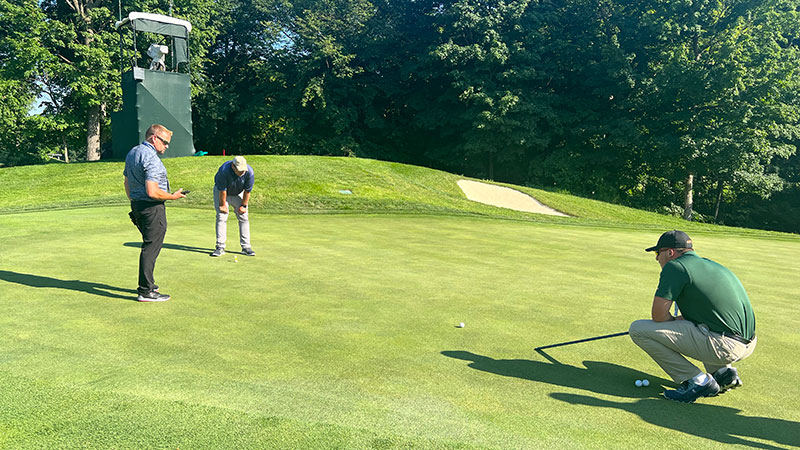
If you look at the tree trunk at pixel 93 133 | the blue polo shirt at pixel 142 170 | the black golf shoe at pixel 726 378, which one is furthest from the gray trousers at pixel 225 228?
the tree trunk at pixel 93 133

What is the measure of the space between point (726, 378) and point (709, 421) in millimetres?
598

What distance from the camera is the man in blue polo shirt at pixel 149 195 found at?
7000mm

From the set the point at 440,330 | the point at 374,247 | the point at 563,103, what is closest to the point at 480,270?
the point at 374,247

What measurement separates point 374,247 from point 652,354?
7438 mm

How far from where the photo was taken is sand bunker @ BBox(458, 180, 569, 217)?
949 inches

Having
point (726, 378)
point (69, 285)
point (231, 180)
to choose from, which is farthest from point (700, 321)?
point (231, 180)

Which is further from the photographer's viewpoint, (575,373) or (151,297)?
(151,297)

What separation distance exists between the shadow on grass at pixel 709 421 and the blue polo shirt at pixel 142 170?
5458 millimetres

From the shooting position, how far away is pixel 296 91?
47000 millimetres

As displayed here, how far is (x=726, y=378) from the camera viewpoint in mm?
4641

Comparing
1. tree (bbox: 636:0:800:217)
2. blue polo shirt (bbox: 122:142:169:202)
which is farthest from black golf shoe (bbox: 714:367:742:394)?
tree (bbox: 636:0:800:217)

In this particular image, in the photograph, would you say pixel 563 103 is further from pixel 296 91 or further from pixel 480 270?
pixel 480 270

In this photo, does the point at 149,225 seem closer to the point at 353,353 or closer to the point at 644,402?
the point at 353,353

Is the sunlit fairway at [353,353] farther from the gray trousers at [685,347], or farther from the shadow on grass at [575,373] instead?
the gray trousers at [685,347]
